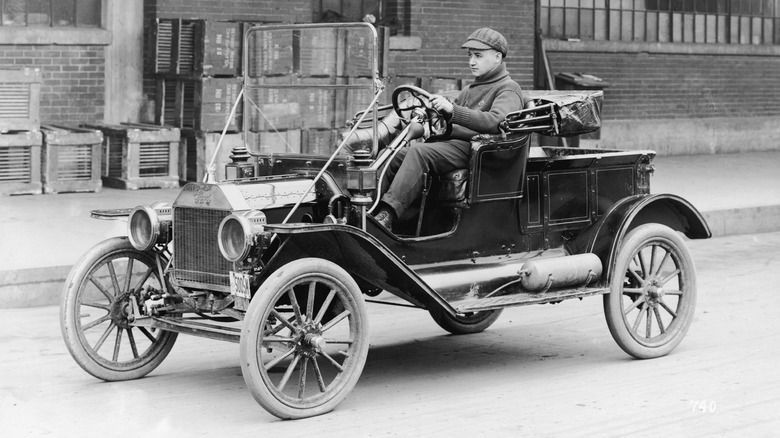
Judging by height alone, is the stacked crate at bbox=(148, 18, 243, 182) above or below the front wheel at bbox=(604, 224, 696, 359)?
above

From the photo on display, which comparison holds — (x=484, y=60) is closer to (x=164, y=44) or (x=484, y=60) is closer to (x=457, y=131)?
(x=457, y=131)

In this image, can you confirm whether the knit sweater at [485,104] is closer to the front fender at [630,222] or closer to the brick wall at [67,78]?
the front fender at [630,222]

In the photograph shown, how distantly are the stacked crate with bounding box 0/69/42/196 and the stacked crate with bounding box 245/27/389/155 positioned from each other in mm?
6364

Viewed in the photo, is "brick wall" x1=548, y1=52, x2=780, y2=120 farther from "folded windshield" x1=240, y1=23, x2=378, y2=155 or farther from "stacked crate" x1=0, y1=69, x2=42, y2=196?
"folded windshield" x1=240, y1=23, x2=378, y2=155

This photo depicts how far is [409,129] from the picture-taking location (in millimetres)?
7129

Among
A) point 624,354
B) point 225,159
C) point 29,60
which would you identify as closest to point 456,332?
point 624,354

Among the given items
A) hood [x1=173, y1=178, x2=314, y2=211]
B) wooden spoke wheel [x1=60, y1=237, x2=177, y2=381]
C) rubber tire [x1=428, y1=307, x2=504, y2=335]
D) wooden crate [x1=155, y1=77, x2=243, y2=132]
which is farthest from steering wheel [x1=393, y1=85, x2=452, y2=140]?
wooden crate [x1=155, y1=77, x2=243, y2=132]

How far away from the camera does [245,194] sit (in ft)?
20.5

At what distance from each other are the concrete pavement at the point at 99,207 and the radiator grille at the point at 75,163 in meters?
0.25

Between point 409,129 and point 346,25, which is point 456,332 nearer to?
point 409,129

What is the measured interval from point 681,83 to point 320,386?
15.7 m

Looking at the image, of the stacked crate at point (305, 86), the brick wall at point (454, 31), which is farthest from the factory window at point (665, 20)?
the stacked crate at point (305, 86)

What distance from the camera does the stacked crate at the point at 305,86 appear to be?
6750mm

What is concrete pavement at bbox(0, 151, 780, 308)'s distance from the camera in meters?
9.03
